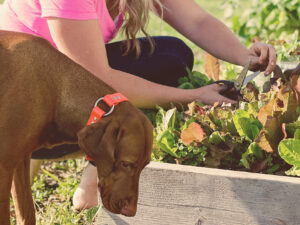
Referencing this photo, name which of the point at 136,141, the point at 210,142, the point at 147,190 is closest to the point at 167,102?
the point at 210,142

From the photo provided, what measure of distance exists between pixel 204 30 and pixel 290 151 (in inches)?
55.2

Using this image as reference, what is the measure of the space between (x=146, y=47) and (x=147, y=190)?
133 cm

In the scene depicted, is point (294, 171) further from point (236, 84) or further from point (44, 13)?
point (44, 13)

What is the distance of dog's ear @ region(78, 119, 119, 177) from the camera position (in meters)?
2.09

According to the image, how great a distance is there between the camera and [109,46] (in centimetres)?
350

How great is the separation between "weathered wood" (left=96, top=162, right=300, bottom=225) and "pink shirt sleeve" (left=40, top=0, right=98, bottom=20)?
86 cm

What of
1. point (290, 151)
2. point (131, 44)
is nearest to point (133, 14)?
point (131, 44)

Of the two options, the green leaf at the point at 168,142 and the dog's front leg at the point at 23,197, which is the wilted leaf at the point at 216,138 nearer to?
the green leaf at the point at 168,142

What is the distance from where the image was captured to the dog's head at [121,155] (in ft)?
6.97

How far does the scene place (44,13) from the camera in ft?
→ 9.09

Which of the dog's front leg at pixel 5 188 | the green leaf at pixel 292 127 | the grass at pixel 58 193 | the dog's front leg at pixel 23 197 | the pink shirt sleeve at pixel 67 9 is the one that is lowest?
the grass at pixel 58 193

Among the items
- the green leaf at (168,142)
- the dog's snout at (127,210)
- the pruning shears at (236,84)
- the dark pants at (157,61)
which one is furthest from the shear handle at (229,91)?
the dog's snout at (127,210)

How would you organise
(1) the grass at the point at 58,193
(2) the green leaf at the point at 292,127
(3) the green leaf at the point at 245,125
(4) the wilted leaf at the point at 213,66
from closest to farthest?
(2) the green leaf at the point at 292,127 → (3) the green leaf at the point at 245,125 → (1) the grass at the point at 58,193 → (4) the wilted leaf at the point at 213,66

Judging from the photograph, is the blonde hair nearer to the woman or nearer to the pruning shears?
the woman
